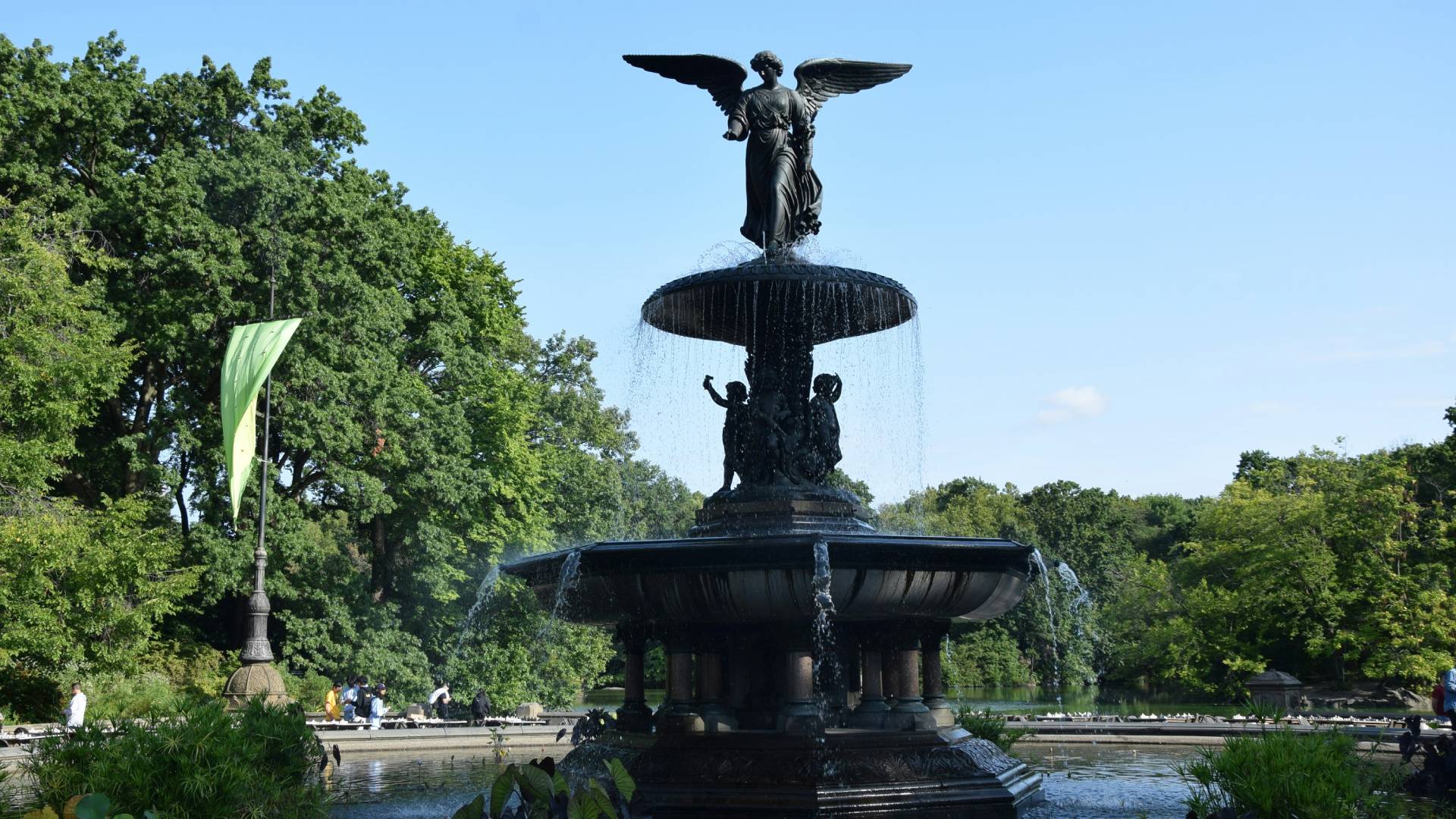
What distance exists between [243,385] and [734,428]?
10259 millimetres

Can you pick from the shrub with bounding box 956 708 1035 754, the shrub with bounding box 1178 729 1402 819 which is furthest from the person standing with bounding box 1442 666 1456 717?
the shrub with bounding box 1178 729 1402 819

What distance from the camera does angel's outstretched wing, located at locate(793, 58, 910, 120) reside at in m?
13.3

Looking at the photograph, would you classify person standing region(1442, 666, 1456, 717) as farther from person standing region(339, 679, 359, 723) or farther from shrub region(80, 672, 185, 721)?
shrub region(80, 672, 185, 721)

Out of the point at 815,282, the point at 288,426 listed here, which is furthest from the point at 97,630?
the point at 815,282

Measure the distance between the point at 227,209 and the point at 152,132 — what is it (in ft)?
10.6

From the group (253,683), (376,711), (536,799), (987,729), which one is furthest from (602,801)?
(376,711)

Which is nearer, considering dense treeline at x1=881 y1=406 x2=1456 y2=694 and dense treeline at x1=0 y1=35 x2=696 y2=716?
dense treeline at x1=0 y1=35 x2=696 y2=716

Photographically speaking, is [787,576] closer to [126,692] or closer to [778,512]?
[778,512]

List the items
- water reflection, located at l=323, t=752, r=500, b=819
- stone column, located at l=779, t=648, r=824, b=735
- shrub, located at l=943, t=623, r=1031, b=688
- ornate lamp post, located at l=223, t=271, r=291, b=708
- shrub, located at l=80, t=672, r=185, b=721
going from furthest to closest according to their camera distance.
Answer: shrub, located at l=943, t=623, r=1031, b=688 < shrub, located at l=80, t=672, r=185, b=721 < ornate lamp post, located at l=223, t=271, r=291, b=708 < water reflection, located at l=323, t=752, r=500, b=819 < stone column, located at l=779, t=648, r=824, b=735

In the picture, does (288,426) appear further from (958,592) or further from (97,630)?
(958,592)

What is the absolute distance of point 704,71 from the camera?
1312 centimetres

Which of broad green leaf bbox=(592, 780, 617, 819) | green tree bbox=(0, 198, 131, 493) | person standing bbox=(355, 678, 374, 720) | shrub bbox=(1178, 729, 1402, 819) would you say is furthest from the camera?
person standing bbox=(355, 678, 374, 720)

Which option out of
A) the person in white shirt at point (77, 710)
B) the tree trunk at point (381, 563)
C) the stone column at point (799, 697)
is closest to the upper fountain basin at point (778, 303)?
the stone column at point (799, 697)

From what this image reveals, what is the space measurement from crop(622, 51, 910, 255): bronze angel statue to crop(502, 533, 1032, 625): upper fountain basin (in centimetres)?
420
